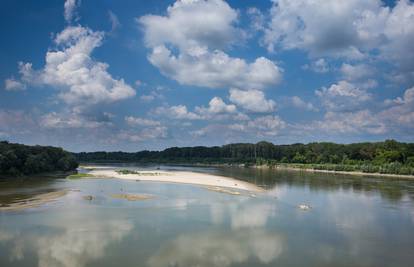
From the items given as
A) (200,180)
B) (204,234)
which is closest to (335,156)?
(200,180)

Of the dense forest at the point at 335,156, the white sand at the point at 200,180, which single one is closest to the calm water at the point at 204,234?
the white sand at the point at 200,180

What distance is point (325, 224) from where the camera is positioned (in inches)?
1188

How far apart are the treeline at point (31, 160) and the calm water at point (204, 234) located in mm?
32106

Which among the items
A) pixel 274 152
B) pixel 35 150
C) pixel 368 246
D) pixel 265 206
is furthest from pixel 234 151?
pixel 368 246

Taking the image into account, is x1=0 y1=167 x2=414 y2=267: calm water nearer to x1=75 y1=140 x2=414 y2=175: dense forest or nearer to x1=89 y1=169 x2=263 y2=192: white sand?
x1=89 y1=169 x2=263 y2=192: white sand

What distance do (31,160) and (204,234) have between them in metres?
60.8

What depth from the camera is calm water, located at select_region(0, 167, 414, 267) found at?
802 inches

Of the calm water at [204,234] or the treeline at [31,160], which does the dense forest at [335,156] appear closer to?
the calm water at [204,234]

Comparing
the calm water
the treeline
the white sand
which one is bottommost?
the calm water

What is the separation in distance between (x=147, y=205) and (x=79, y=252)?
1691 centimetres

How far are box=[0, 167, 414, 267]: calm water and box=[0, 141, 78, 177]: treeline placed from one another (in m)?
32.1

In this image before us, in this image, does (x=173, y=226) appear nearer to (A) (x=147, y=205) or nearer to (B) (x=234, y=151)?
(A) (x=147, y=205)

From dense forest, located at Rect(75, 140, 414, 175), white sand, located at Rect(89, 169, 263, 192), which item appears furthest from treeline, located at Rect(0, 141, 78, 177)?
dense forest, located at Rect(75, 140, 414, 175)

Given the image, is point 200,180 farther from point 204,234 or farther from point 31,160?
point 204,234
